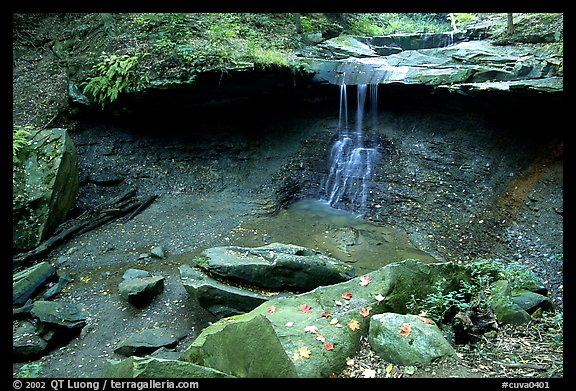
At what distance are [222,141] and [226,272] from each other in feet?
22.8

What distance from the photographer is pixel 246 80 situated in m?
11.1

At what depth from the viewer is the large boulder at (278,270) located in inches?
248

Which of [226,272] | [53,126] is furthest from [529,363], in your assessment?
[53,126]

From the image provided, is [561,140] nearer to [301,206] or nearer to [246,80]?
[301,206]

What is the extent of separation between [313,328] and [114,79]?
32.9ft

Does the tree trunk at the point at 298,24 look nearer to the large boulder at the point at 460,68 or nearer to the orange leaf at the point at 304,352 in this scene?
the large boulder at the point at 460,68

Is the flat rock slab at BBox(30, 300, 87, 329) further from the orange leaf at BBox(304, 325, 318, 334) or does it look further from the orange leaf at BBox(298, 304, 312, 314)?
the orange leaf at BBox(304, 325, 318, 334)

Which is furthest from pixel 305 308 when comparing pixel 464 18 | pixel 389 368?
pixel 464 18

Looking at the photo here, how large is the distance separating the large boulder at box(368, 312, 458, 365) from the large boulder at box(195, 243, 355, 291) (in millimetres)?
2952

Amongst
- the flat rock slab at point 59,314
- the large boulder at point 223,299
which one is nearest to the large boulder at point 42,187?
the flat rock slab at point 59,314

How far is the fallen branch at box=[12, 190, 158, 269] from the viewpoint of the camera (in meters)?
8.20

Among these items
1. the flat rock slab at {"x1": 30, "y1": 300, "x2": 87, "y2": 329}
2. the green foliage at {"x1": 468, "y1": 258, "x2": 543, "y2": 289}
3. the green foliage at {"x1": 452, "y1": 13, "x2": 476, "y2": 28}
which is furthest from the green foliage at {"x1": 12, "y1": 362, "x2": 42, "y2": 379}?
the green foliage at {"x1": 452, "y1": 13, "x2": 476, "y2": 28}
